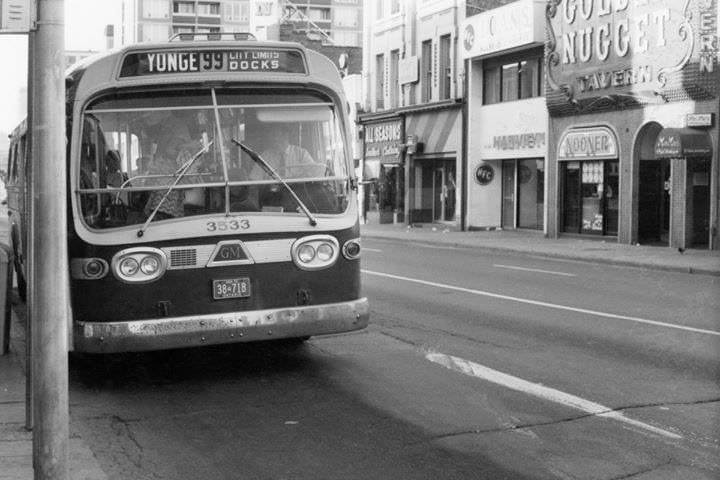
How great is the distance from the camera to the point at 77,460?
20.5ft

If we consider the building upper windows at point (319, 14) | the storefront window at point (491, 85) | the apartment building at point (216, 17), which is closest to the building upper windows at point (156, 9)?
the apartment building at point (216, 17)

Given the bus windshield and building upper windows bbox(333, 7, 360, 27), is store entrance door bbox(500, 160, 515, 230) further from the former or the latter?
building upper windows bbox(333, 7, 360, 27)

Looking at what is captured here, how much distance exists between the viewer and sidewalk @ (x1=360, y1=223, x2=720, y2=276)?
2188 centimetres

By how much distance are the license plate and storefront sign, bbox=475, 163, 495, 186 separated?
2955 cm

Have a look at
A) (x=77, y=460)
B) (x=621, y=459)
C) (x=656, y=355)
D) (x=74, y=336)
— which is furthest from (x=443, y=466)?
(x=656, y=355)

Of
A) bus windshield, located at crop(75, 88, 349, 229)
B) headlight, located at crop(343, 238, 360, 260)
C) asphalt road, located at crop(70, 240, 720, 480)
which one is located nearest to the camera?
asphalt road, located at crop(70, 240, 720, 480)

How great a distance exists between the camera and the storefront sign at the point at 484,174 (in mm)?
37531

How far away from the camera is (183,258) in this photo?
27.6 ft

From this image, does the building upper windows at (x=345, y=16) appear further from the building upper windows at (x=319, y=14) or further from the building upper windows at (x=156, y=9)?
the building upper windows at (x=156, y=9)

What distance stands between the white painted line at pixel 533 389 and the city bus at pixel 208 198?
0.98 metres

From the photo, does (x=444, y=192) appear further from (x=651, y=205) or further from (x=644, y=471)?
(x=644, y=471)

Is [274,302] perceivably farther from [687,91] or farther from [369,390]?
[687,91]

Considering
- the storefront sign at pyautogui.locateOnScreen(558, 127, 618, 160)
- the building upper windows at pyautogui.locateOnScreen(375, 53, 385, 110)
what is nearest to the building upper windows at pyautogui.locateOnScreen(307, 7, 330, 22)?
the building upper windows at pyautogui.locateOnScreen(375, 53, 385, 110)

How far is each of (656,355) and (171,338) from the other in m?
4.43
